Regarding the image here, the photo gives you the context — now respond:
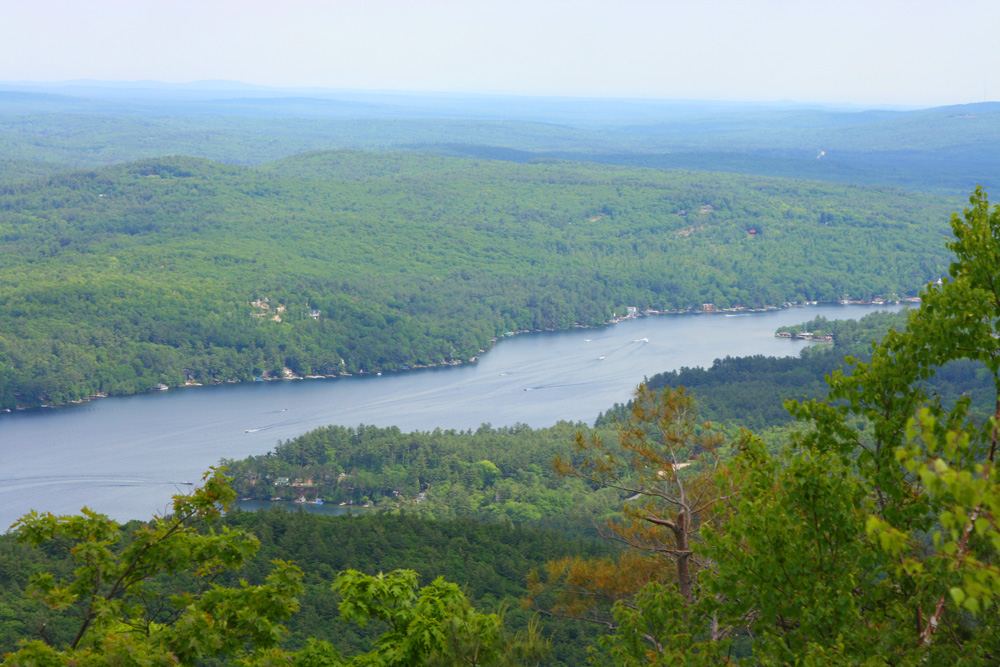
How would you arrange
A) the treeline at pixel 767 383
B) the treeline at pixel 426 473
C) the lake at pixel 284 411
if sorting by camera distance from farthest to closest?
1. the treeline at pixel 767 383
2. the lake at pixel 284 411
3. the treeline at pixel 426 473

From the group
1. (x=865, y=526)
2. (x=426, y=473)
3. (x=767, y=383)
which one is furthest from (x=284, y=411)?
(x=865, y=526)

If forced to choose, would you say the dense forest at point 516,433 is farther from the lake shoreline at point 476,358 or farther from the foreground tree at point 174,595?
the lake shoreline at point 476,358

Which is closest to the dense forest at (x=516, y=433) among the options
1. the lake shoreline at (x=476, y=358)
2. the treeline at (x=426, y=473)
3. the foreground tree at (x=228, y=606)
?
the foreground tree at (x=228, y=606)

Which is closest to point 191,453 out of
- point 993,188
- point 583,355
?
point 583,355

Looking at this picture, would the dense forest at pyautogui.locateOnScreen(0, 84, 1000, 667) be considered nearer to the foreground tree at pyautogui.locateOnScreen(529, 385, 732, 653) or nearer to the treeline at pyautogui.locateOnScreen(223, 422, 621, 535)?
the foreground tree at pyautogui.locateOnScreen(529, 385, 732, 653)

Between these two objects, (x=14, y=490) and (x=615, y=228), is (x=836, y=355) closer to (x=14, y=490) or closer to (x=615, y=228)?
(x=14, y=490)

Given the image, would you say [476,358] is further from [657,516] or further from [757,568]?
[757,568]

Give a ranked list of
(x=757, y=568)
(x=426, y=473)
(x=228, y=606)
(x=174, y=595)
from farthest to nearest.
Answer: (x=426, y=473)
(x=228, y=606)
(x=174, y=595)
(x=757, y=568)
